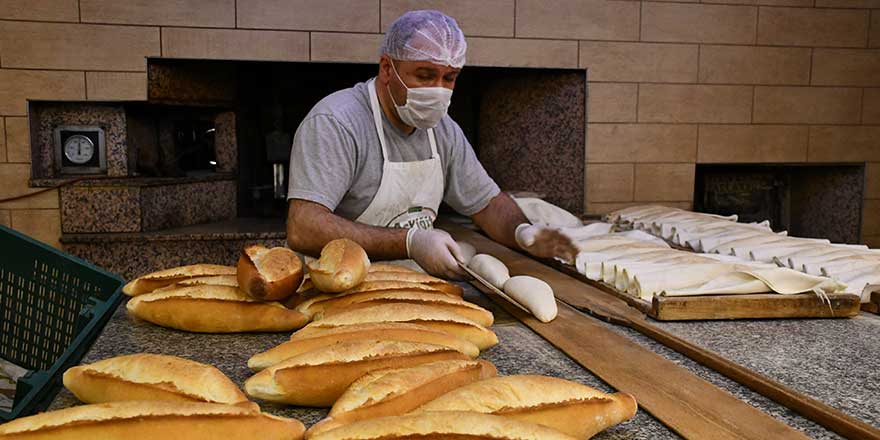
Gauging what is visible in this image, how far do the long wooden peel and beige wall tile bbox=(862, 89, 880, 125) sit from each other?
410 centimetres

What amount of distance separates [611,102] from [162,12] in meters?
2.88

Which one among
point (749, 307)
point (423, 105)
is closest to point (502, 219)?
point (423, 105)

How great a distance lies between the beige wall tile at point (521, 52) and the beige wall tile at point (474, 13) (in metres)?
0.06

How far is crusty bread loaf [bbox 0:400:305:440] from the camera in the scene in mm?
748

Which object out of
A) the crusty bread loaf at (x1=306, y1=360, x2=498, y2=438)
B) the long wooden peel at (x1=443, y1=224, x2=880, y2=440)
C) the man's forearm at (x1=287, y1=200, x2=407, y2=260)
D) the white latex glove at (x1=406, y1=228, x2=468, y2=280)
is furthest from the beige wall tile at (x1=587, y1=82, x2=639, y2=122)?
the crusty bread loaf at (x1=306, y1=360, x2=498, y2=438)

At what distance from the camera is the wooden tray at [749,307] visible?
1584 mm

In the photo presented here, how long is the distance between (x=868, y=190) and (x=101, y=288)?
16.7 ft

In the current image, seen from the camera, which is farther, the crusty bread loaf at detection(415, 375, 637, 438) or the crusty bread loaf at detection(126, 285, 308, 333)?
the crusty bread loaf at detection(126, 285, 308, 333)

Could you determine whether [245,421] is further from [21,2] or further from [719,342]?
[21,2]

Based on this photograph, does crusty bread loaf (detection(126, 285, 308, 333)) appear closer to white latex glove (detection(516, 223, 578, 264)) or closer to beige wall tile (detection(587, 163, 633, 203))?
white latex glove (detection(516, 223, 578, 264))

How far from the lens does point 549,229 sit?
2.29 metres

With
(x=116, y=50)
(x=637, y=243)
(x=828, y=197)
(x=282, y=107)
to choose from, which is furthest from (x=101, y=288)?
(x=828, y=197)

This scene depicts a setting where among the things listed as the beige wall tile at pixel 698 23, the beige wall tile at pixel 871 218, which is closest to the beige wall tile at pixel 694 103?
the beige wall tile at pixel 698 23

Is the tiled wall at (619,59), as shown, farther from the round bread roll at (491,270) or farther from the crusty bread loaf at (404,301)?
the crusty bread loaf at (404,301)
